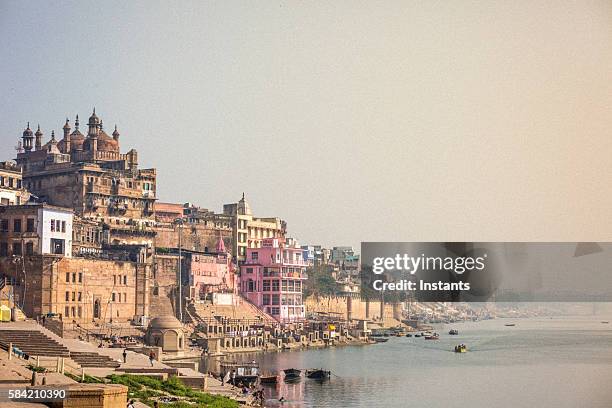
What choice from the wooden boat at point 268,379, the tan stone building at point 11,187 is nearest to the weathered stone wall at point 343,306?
the tan stone building at point 11,187

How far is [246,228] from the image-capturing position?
3931cm

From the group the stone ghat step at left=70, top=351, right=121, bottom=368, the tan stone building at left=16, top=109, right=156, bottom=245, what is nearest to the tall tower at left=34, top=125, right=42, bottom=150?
the tan stone building at left=16, top=109, right=156, bottom=245

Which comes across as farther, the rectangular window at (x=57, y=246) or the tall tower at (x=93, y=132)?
the tall tower at (x=93, y=132)

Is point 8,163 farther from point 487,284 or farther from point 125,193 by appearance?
point 487,284

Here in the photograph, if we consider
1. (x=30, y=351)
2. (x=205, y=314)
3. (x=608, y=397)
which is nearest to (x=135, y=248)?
(x=205, y=314)

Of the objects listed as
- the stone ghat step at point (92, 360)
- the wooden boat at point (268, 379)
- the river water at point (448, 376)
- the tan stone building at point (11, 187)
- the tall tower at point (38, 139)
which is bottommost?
the river water at point (448, 376)

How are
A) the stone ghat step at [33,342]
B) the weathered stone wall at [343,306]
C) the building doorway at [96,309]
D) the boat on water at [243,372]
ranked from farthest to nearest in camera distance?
the weathered stone wall at [343,306], the building doorway at [96,309], the boat on water at [243,372], the stone ghat step at [33,342]

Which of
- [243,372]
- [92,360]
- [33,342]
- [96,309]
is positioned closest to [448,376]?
[243,372]

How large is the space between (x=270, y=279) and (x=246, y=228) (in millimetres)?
3400

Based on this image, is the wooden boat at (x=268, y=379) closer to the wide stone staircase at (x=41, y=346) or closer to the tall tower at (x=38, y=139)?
the wide stone staircase at (x=41, y=346)

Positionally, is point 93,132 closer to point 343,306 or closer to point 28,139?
point 28,139

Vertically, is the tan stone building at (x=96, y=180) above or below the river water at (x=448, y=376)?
above

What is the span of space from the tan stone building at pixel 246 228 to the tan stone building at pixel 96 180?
5707 mm

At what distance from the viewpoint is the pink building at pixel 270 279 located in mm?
36469
